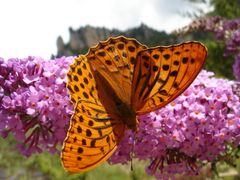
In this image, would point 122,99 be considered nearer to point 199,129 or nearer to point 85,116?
point 85,116

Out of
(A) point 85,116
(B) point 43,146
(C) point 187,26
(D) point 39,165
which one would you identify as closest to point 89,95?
(A) point 85,116

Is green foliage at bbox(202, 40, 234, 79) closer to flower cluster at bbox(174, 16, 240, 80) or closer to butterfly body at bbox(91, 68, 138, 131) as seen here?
flower cluster at bbox(174, 16, 240, 80)

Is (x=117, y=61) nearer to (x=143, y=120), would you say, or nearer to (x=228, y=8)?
(x=143, y=120)

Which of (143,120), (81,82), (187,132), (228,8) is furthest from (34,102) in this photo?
(228,8)

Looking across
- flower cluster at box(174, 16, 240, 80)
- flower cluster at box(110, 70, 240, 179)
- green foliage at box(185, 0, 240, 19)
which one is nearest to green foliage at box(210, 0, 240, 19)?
green foliage at box(185, 0, 240, 19)

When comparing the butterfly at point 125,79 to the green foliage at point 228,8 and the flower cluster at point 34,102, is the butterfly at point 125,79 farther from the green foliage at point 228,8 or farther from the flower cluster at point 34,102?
the green foliage at point 228,8

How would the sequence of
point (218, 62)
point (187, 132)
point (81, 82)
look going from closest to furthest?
point (81, 82) < point (187, 132) < point (218, 62)
